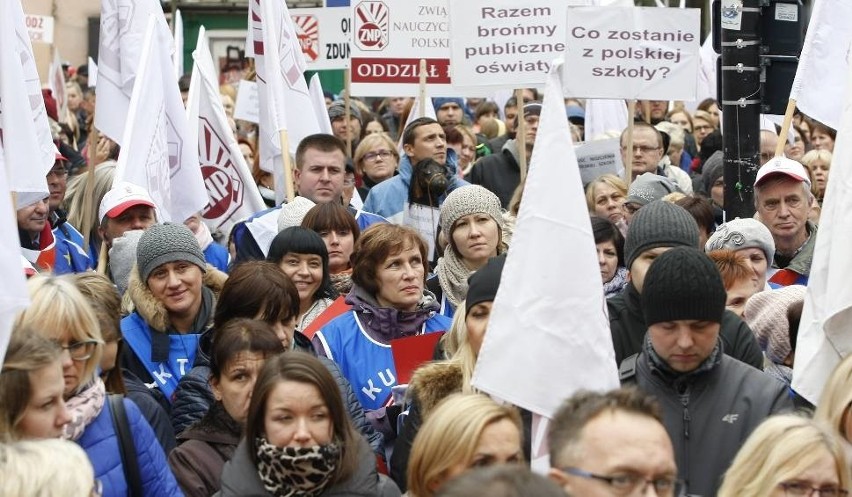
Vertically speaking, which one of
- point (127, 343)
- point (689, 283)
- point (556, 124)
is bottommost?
point (127, 343)

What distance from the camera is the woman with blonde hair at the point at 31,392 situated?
4605mm

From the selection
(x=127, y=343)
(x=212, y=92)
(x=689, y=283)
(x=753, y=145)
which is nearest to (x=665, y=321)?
(x=689, y=283)

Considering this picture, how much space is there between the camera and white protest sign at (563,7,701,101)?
10000 millimetres

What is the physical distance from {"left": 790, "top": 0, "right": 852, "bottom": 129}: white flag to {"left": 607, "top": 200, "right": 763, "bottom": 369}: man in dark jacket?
2951mm

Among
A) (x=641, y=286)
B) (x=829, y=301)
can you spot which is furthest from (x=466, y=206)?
(x=829, y=301)

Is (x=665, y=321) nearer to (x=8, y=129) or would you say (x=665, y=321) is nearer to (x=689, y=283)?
(x=689, y=283)

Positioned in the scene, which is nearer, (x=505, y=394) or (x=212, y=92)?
(x=505, y=394)

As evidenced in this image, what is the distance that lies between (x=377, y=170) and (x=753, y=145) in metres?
3.26

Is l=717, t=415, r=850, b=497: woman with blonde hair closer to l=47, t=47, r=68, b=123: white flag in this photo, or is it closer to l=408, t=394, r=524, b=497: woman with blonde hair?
A: l=408, t=394, r=524, b=497: woman with blonde hair

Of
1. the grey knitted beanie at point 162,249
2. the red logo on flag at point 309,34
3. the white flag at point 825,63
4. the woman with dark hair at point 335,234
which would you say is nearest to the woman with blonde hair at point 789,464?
the grey knitted beanie at point 162,249

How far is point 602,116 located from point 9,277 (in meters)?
9.67

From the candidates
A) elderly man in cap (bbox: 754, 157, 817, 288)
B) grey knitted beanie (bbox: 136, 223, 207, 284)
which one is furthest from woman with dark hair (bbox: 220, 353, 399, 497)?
elderly man in cap (bbox: 754, 157, 817, 288)

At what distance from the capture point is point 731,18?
955 cm

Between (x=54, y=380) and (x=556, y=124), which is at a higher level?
(x=556, y=124)
